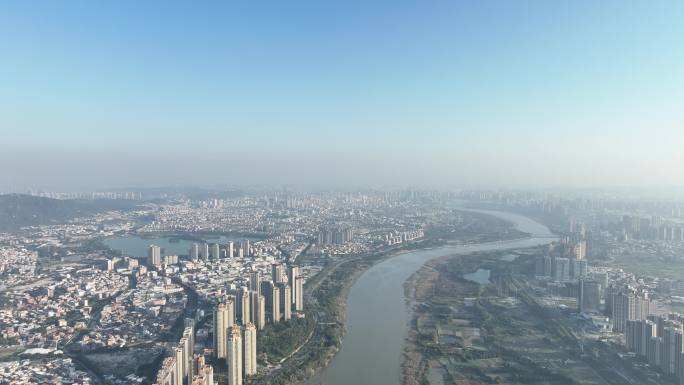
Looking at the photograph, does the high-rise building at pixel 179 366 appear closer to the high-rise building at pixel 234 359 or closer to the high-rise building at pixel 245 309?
the high-rise building at pixel 234 359

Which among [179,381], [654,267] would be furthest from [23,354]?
[654,267]

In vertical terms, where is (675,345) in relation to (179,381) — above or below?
above

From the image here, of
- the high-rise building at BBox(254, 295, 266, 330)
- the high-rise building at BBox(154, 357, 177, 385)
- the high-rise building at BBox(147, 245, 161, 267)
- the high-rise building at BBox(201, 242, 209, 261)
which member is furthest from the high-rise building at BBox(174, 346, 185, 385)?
the high-rise building at BBox(201, 242, 209, 261)

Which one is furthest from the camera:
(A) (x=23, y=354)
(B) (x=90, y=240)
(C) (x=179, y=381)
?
(B) (x=90, y=240)

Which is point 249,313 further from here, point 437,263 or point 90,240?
point 90,240

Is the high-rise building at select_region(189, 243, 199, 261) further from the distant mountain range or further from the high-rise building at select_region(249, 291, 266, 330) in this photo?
the distant mountain range

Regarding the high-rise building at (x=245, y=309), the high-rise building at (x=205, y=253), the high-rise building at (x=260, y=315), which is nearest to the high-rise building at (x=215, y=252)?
the high-rise building at (x=205, y=253)

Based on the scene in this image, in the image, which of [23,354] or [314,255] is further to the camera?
[314,255]
